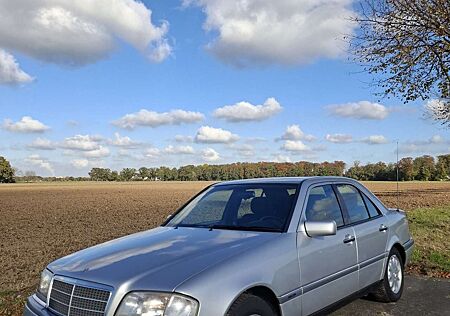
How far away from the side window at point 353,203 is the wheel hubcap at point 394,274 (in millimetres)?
772

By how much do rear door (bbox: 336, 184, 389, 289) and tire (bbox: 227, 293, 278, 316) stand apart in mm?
1763

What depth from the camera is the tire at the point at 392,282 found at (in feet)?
17.5

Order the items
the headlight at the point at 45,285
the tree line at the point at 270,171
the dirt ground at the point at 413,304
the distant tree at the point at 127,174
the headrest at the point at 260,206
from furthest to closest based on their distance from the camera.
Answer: the distant tree at the point at 127,174
the tree line at the point at 270,171
the dirt ground at the point at 413,304
the headrest at the point at 260,206
the headlight at the point at 45,285

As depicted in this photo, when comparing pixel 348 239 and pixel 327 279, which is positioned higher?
pixel 348 239

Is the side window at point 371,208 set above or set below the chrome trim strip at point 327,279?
above

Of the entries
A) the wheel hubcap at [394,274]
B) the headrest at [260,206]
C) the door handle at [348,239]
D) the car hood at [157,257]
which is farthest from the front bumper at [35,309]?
the wheel hubcap at [394,274]

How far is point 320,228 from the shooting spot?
392 cm

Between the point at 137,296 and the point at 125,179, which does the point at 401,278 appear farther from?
the point at 125,179

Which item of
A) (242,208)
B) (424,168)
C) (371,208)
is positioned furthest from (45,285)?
(424,168)

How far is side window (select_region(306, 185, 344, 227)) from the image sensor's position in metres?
4.40

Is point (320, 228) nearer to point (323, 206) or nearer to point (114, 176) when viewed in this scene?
point (323, 206)

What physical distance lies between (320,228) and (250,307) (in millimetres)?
1058

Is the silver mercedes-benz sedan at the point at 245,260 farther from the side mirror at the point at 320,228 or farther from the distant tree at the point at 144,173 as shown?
the distant tree at the point at 144,173

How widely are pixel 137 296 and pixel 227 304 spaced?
23.5 inches
